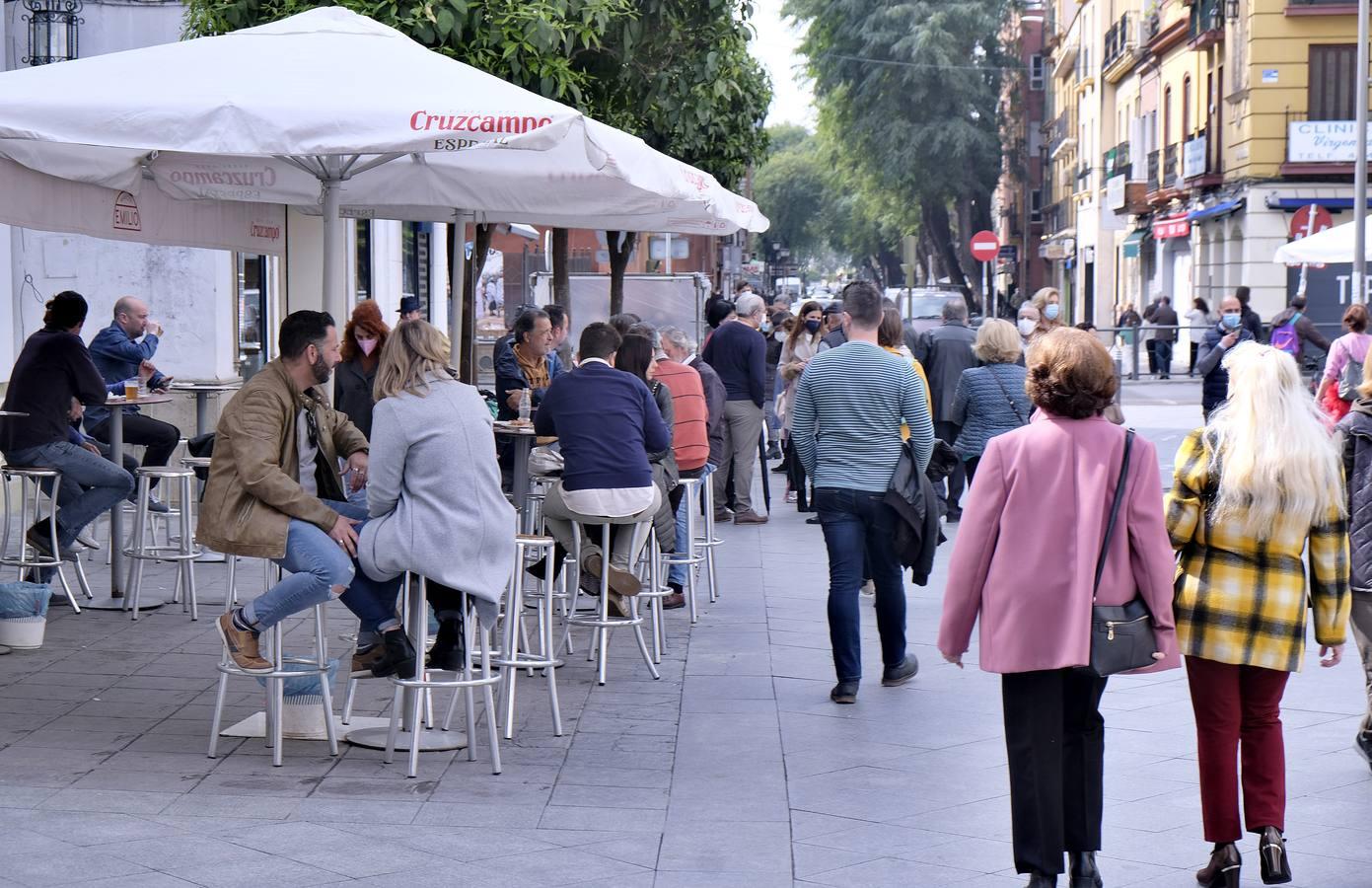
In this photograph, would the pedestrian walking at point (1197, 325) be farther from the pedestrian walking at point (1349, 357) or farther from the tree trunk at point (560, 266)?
the pedestrian walking at point (1349, 357)

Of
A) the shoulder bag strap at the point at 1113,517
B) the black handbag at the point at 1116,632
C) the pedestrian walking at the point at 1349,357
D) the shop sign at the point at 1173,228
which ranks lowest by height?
the black handbag at the point at 1116,632

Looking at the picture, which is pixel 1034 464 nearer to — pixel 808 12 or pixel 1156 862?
pixel 1156 862

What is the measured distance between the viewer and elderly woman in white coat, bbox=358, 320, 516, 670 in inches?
248

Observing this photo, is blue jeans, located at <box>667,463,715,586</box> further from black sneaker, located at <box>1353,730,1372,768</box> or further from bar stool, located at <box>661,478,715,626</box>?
black sneaker, located at <box>1353,730,1372,768</box>

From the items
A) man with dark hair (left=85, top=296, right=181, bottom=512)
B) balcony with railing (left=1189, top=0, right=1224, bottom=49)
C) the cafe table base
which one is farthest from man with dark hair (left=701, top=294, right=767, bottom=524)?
balcony with railing (left=1189, top=0, right=1224, bottom=49)

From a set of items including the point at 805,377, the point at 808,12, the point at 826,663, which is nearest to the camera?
the point at 805,377

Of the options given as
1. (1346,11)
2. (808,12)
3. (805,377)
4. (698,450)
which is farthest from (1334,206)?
(805,377)

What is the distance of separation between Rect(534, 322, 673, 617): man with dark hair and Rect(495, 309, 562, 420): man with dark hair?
2.87 metres

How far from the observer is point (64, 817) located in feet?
18.8

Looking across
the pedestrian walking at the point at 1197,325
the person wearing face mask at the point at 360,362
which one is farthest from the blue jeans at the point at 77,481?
the pedestrian walking at the point at 1197,325

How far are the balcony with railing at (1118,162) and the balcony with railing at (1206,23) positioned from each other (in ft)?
29.4

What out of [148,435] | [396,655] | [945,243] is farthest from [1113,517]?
[945,243]

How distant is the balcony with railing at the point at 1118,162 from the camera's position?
5000 centimetres

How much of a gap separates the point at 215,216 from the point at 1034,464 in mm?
6465
